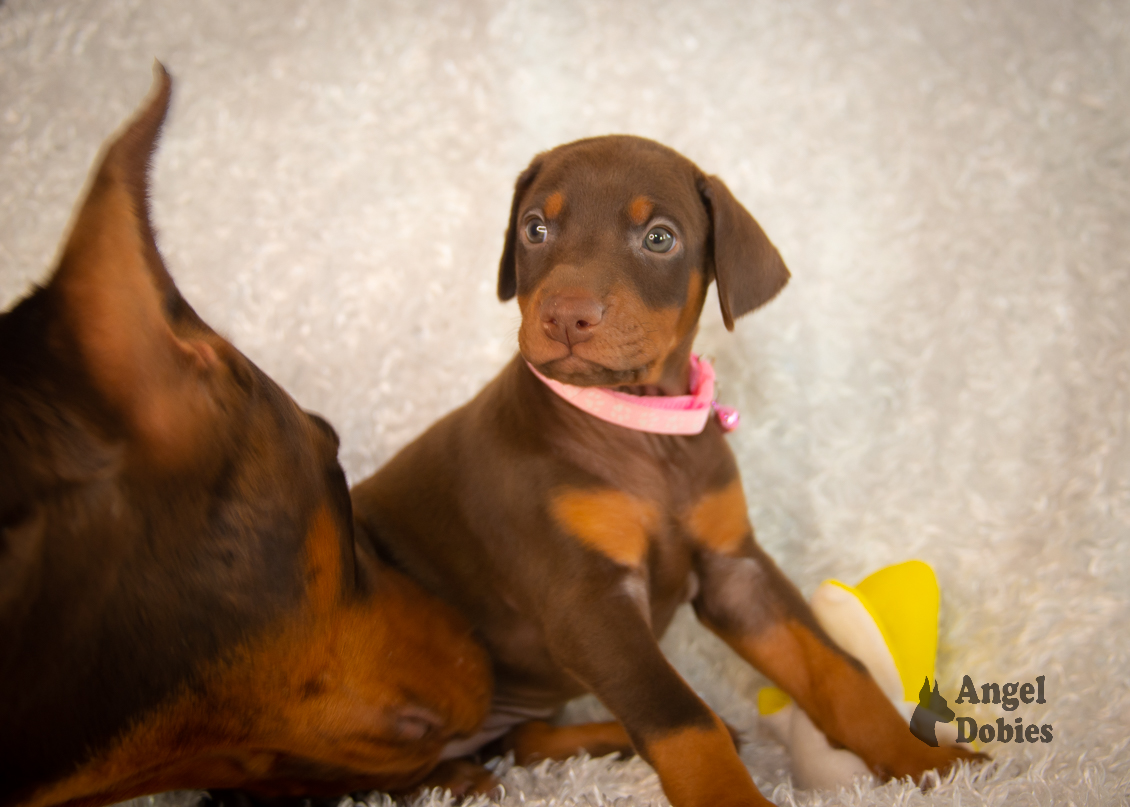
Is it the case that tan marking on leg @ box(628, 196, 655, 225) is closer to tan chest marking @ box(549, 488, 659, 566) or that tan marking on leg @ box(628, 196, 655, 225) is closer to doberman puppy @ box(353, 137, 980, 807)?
doberman puppy @ box(353, 137, 980, 807)

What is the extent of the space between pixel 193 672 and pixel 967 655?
2366mm

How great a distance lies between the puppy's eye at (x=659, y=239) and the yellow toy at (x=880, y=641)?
1.22m

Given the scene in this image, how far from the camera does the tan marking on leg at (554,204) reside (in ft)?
8.57

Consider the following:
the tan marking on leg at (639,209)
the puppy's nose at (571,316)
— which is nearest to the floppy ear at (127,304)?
the puppy's nose at (571,316)

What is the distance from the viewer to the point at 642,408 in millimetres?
2670

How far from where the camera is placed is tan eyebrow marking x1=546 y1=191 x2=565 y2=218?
2.61 m

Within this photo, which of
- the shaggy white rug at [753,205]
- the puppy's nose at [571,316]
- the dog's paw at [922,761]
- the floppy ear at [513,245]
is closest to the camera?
the puppy's nose at [571,316]

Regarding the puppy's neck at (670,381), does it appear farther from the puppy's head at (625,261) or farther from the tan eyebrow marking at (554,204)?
the tan eyebrow marking at (554,204)

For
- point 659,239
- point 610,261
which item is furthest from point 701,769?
point 659,239

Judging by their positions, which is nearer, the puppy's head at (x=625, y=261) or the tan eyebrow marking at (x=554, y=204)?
the puppy's head at (x=625, y=261)

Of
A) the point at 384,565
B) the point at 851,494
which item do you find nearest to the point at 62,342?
the point at 384,565

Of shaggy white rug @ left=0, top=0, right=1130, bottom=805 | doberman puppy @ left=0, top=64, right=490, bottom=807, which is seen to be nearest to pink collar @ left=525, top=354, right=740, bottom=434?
doberman puppy @ left=0, top=64, right=490, bottom=807

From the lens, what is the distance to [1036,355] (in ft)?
11.4

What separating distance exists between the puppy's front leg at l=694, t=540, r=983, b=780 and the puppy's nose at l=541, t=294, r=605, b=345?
913 mm
